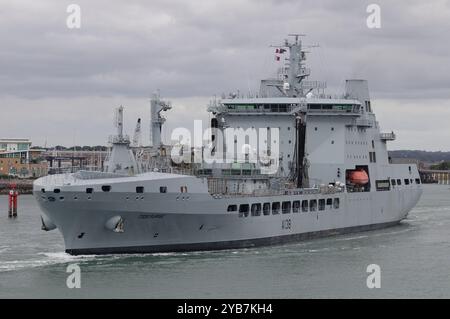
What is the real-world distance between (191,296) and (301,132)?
1765 cm

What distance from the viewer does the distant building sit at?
121 metres

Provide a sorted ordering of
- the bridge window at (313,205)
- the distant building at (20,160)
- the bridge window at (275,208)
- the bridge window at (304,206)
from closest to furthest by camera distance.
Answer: the bridge window at (275,208) → the bridge window at (304,206) → the bridge window at (313,205) → the distant building at (20,160)

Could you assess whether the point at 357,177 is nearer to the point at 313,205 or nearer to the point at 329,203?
the point at 329,203

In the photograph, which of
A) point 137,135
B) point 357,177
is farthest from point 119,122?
point 357,177

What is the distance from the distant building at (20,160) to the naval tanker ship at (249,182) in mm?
72196

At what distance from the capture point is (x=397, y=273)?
32.3 metres

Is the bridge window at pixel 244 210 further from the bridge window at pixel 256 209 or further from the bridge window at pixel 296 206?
the bridge window at pixel 296 206

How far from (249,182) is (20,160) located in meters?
95.9

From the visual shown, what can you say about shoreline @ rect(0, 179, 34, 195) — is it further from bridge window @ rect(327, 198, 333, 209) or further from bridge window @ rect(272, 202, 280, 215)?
bridge window @ rect(272, 202, 280, 215)

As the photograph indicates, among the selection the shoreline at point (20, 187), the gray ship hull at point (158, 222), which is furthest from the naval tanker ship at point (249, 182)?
the shoreline at point (20, 187)

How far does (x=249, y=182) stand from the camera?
130 feet

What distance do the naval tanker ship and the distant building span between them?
237ft

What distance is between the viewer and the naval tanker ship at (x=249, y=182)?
3322cm
